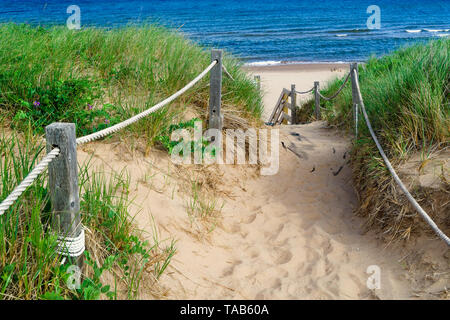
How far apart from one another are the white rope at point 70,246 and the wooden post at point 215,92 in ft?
9.10

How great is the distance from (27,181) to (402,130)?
11.2 ft

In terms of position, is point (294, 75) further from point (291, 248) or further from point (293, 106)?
point (291, 248)

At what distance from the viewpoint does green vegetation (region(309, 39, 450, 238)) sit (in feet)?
12.2

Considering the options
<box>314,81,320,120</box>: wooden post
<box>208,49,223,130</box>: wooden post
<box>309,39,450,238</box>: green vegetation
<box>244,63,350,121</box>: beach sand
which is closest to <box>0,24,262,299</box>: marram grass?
<box>208,49,223,130</box>: wooden post

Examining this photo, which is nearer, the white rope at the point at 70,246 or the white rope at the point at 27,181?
the white rope at the point at 27,181

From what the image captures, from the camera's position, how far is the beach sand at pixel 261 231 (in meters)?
3.15

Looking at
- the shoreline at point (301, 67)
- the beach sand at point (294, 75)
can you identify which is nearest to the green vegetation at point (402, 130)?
the beach sand at point (294, 75)

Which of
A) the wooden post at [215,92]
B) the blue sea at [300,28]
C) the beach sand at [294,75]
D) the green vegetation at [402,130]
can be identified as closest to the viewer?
the green vegetation at [402,130]

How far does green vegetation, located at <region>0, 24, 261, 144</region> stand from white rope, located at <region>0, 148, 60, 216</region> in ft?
6.43

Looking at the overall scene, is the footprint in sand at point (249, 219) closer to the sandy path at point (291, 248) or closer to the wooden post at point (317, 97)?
the sandy path at point (291, 248)

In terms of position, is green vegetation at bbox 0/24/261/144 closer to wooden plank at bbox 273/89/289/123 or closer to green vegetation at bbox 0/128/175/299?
green vegetation at bbox 0/128/175/299

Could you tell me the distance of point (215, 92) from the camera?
4.82 metres

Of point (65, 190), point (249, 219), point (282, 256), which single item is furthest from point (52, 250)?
point (249, 219)

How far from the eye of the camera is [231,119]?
5.31 meters
